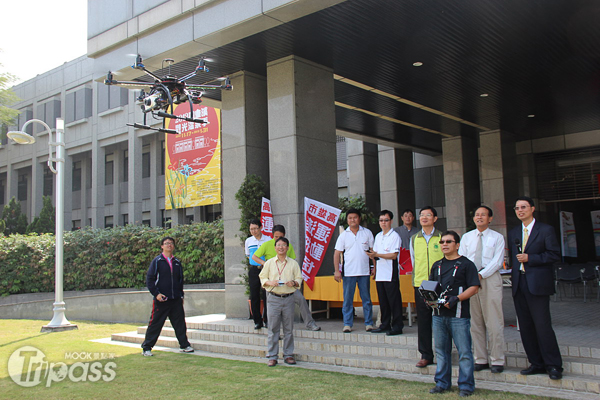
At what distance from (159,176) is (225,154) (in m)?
18.4

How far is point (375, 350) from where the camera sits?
7039 mm

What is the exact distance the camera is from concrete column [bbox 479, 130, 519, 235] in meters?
16.8

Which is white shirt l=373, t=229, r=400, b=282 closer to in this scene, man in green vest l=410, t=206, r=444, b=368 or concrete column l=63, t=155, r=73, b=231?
man in green vest l=410, t=206, r=444, b=368

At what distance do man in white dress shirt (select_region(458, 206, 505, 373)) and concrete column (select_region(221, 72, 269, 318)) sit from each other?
17.4 feet

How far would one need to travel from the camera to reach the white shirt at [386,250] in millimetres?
7441

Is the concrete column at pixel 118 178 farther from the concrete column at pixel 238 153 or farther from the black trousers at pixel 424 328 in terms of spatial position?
the black trousers at pixel 424 328

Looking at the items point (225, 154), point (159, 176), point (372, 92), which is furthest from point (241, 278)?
point (159, 176)

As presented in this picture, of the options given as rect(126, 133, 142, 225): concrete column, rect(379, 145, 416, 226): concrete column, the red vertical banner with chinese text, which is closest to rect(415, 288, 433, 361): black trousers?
the red vertical banner with chinese text

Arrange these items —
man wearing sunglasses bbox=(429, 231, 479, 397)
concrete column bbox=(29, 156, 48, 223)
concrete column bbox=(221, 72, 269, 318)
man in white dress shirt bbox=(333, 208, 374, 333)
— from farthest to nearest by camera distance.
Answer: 1. concrete column bbox=(29, 156, 48, 223)
2. concrete column bbox=(221, 72, 269, 318)
3. man in white dress shirt bbox=(333, 208, 374, 333)
4. man wearing sunglasses bbox=(429, 231, 479, 397)

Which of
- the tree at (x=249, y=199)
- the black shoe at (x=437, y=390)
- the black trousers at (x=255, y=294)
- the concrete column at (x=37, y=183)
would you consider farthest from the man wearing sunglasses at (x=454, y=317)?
the concrete column at (x=37, y=183)

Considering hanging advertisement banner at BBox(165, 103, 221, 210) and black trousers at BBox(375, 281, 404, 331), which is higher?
hanging advertisement banner at BBox(165, 103, 221, 210)

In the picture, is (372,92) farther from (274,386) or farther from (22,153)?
(22,153)

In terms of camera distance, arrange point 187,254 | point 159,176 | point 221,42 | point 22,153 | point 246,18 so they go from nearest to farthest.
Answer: point 246,18 → point 221,42 → point 187,254 → point 159,176 → point 22,153

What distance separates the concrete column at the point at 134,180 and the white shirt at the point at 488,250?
78.7 ft
